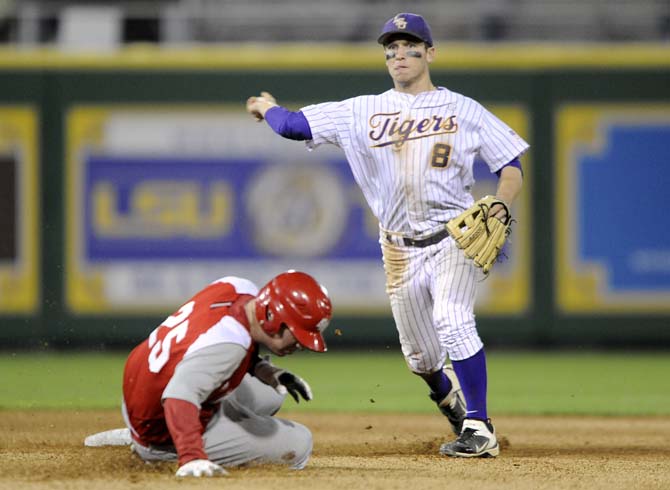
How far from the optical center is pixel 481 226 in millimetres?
4961

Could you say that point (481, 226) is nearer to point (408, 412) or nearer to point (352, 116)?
point (352, 116)

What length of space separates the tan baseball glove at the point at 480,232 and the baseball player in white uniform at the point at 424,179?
49 millimetres

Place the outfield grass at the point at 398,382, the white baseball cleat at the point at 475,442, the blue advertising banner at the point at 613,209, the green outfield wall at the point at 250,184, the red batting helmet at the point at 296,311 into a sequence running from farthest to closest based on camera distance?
the blue advertising banner at the point at 613,209 → the green outfield wall at the point at 250,184 → the outfield grass at the point at 398,382 → the white baseball cleat at the point at 475,442 → the red batting helmet at the point at 296,311

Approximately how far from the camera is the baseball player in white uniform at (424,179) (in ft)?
16.4

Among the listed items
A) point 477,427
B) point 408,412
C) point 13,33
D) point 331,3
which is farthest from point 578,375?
point 13,33

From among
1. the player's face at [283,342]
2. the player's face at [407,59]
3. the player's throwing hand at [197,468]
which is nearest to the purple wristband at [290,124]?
the player's face at [407,59]

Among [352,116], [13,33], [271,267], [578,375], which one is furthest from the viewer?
[13,33]

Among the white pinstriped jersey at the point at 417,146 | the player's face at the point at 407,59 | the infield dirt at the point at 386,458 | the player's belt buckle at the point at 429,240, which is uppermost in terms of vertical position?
the player's face at the point at 407,59

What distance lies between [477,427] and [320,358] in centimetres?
572

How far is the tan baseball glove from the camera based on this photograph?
496 centimetres

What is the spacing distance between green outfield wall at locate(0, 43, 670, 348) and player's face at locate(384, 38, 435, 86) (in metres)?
5.42

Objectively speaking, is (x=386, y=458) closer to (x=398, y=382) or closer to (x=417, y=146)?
(x=417, y=146)

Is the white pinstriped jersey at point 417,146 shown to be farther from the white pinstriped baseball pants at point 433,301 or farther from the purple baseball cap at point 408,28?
the purple baseball cap at point 408,28

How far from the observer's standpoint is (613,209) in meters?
10.7
